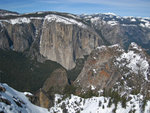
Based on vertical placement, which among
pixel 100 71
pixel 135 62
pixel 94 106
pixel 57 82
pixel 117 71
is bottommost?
pixel 57 82

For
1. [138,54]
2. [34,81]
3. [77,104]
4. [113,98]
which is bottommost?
[34,81]

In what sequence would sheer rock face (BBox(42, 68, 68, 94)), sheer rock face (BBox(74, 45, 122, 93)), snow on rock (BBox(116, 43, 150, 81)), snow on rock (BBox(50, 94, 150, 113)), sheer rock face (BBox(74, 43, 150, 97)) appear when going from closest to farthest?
snow on rock (BBox(50, 94, 150, 113))
sheer rock face (BBox(74, 43, 150, 97))
snow on rock (BBox(116, 43, 150, 81))
sheer rock face (BBox(74, 45, 122, 93))
sheer rock face (BBox(42, 68, 68, 94))

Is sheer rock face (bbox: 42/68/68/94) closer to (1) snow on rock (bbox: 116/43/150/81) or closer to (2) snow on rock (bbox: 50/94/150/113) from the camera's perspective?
(1) snow on rock (bbox: 116/43/150/81)

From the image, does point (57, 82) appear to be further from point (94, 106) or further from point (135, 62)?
point (94, 106)

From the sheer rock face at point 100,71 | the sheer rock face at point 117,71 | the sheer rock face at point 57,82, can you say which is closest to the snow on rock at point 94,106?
the sheer rock face at point 117,71

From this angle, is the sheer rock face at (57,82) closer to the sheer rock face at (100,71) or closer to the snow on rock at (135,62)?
A: the sheer rock face at (100,71)

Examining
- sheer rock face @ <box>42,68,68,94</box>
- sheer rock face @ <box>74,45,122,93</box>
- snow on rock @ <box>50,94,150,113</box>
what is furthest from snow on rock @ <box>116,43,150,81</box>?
sheer rock face @ <box>42,68,68,94</box>

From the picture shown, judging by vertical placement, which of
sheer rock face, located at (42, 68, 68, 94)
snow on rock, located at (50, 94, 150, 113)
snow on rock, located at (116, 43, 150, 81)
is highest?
snow on rock, located at (116, 43, 150, 81)

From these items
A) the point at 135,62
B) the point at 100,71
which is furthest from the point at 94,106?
the point at 135,62

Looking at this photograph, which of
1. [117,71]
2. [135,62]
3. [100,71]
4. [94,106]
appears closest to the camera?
[94,106]

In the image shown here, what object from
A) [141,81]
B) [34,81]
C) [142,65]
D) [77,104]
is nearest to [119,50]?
[142,65]

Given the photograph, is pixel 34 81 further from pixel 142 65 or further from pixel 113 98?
pixel 113 98
